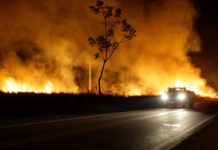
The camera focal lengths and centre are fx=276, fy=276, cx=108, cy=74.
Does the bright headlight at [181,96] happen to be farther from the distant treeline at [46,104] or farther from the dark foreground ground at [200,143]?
the dark foreground ground at [200,143]

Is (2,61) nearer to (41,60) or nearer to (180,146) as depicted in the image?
(41,60)

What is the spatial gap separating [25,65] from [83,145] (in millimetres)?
35877

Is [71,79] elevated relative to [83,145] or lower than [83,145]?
elevated

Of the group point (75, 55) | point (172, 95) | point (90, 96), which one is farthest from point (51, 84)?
point (172, 95)

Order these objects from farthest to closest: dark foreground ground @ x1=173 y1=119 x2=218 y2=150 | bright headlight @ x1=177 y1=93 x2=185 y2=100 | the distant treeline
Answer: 1. bright headlight @ x1=177 y1=93 x2=185 y2=100
2. the distant treeline
3. dark foreground ground @ x1=173 y1=119 x2=218 y2=150

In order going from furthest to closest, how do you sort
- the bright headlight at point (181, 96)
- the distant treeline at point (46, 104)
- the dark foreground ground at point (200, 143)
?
the bright headlight at point (181, 96), the distant treeline at point (46, 104), the dark foreground ground at point (200, 143)

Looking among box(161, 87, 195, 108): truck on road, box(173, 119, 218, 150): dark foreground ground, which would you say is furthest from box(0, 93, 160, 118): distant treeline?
box(173, 119, 218, 150): dark foreground ground

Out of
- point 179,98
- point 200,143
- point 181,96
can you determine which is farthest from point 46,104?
point 200,143

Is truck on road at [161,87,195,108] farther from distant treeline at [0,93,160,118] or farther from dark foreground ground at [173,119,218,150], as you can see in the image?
dark foreground ground at [173,119,218,150]

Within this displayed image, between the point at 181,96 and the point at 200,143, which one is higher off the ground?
the point at 181,96

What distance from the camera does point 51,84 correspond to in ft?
137

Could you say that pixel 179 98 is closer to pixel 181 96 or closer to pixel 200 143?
pixel 181 96

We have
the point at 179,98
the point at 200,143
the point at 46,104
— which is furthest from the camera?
the point at 179,98

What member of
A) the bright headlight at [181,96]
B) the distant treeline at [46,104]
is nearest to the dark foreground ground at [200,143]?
the distant treeline at [46,104]
